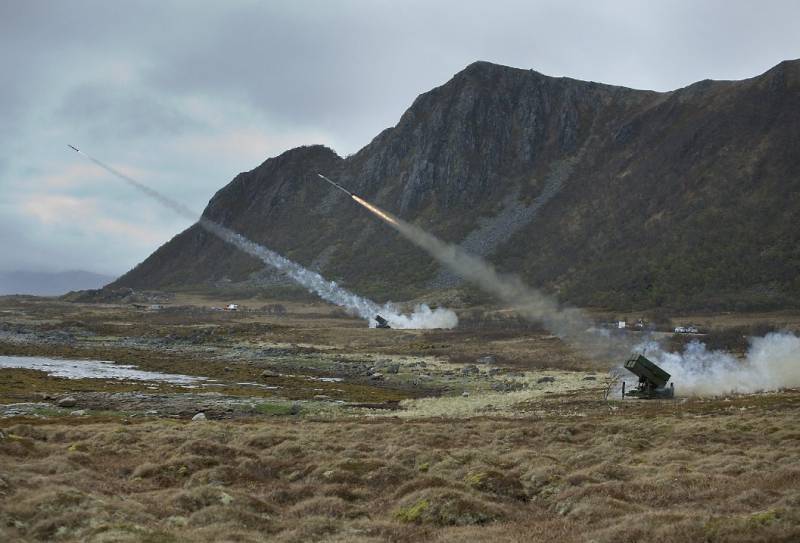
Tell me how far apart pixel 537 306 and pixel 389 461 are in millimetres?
113043

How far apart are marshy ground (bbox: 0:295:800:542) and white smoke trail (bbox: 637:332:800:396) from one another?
16.8ft

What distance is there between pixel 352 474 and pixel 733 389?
39301 mm

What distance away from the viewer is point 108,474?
24.9 meters

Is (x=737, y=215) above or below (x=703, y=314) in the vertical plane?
→ above

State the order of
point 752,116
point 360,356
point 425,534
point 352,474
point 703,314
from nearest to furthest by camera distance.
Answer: point 425,534 → point 352,474 → point 360,356 → point 703,314 → point 752,116

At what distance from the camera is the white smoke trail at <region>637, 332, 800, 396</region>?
53.2 m

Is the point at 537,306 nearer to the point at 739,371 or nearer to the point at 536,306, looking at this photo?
the point at 536,306

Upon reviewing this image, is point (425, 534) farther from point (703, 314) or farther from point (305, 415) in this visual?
point (703, 314)

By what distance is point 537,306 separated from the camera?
5340 inches

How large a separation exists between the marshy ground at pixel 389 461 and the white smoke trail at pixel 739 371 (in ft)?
16.8

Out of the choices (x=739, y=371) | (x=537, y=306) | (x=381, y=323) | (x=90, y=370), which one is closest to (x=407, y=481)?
(x=739, y=371)

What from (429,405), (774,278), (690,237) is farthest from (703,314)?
(429,405)

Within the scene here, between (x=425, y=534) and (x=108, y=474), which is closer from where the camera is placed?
(x=425, y=534)

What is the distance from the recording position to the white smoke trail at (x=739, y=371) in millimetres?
53188
